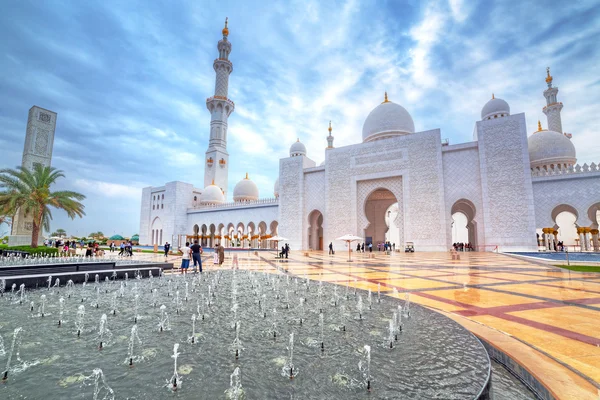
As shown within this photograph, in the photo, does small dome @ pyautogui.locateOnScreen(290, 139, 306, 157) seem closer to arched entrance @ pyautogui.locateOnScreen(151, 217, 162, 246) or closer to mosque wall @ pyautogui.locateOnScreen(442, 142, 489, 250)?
mosque wall @ pyautogui.locateOnScreen(442, 142, 489, 250)

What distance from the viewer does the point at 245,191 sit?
30.8m

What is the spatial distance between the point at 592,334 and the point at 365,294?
2.31m

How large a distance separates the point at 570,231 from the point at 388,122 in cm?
1635

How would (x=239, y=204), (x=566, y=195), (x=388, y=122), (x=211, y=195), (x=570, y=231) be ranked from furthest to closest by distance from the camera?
1. (x=211, y=195)
2. (x=239, y=204)
3. (x=570, y=231)
4. (x=388, y=122)
5. (x=566, y=195)

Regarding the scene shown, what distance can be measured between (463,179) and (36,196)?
21918mm

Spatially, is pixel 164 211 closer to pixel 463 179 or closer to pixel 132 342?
pixel 463 179

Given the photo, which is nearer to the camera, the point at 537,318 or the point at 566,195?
the point at 537,318

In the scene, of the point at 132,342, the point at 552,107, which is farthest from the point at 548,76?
the point at 132,342

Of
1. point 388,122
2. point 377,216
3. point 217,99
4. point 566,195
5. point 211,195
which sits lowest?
point 377,216

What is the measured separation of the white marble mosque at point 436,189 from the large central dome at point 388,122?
72mm

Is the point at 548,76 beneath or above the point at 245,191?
above

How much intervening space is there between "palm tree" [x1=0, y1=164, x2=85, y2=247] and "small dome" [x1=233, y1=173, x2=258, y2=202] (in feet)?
57.9

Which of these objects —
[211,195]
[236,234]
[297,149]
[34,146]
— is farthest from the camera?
[211,195]

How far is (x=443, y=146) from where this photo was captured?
17.7m
